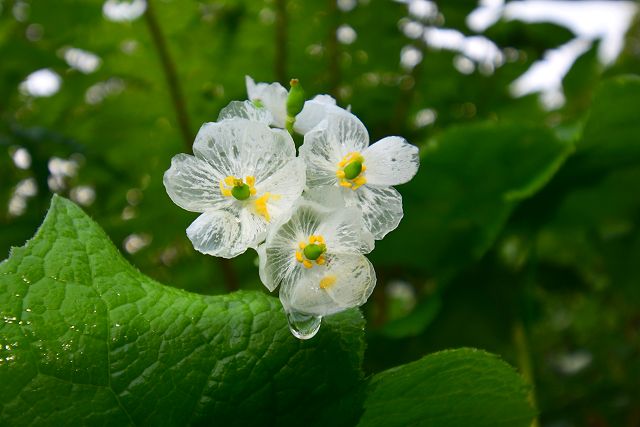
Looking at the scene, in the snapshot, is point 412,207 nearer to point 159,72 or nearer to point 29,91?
point 159,72

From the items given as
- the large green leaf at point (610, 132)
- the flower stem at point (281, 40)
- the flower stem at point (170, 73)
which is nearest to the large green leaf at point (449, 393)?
the large green leaf at point (610, 132)

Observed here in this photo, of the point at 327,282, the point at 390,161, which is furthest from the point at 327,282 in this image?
the point at 390,161

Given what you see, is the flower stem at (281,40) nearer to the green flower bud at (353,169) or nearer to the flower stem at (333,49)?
the flower stem at (333,49)

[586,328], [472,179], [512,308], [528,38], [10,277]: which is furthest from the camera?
[586,328]

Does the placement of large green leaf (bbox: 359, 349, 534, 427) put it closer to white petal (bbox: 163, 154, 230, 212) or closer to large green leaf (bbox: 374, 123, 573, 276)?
white petal (bbox: 163, 154, 230, 212)

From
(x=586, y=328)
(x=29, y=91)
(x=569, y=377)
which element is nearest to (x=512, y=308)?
(x=569, y=377)

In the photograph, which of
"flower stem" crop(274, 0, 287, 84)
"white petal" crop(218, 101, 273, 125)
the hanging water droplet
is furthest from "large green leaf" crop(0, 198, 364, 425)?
"flower stem" crop(274, 0, 287, 84)

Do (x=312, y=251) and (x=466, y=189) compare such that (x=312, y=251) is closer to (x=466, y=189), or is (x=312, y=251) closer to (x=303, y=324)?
(x=303, y=324)

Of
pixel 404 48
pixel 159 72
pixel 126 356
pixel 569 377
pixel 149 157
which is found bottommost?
pixel 126 356
